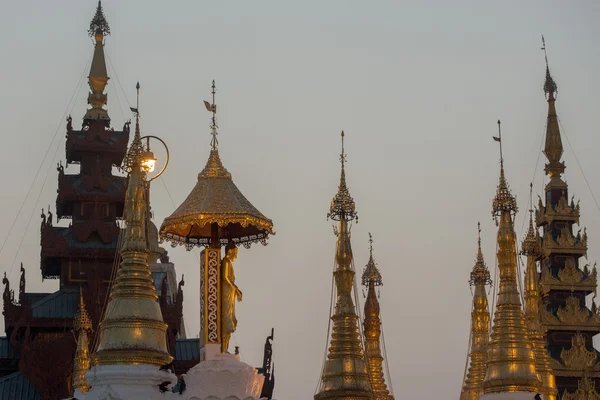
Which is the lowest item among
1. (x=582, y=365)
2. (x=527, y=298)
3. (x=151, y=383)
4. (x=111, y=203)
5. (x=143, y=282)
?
(x=151, y=383)

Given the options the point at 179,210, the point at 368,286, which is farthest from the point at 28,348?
the point at 179,210

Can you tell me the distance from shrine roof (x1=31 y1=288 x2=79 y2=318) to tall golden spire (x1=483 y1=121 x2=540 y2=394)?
84.1ft

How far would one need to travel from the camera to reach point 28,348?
56469 millimetres

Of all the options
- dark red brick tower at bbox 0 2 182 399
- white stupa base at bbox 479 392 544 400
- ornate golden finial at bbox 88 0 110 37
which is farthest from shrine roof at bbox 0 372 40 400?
white stupa base at bbox 479 392 544 400

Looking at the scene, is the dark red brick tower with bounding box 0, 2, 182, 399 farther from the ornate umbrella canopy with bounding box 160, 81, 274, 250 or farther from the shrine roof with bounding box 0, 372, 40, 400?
the ornate umbrella canopy with bounding box 160, 81, 274, 250

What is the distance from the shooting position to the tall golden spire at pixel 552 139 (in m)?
74.6

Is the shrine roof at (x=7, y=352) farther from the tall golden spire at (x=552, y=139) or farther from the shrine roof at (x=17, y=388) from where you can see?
the tall golden spire at (x=552, y=139)

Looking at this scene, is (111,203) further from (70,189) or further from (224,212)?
(224,212)

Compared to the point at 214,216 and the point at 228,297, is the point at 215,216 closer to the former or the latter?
the point at 214,216

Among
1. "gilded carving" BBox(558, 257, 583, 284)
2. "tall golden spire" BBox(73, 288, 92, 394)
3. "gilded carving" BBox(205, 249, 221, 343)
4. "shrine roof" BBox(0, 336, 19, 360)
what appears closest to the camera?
"gilded carving" BBox(205, 249, 221, 343)

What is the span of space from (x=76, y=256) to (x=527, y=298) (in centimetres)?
2265

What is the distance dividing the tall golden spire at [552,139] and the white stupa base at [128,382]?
153ft

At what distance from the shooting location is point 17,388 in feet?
188

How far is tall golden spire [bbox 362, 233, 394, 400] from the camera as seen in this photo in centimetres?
4519
